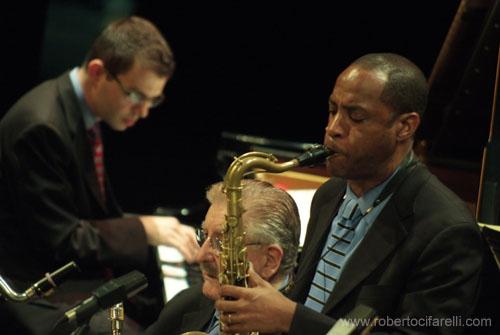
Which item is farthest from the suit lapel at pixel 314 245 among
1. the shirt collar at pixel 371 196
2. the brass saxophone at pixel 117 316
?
the brass saxophone at pixel 117 316

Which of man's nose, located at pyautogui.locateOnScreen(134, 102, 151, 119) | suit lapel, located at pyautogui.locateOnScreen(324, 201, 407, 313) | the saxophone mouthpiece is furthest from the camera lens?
man's nose, located at pyautogui.locateOnScreen(134, 102, 151, 119)

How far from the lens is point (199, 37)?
20.9 ft

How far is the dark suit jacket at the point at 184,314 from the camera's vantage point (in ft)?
8.63

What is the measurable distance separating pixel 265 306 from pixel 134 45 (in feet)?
6.73

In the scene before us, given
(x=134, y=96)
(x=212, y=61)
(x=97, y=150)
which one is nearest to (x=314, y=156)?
(x=134, y=96)

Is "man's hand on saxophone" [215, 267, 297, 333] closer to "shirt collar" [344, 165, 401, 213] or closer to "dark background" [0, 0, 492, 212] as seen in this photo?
"shirt collar" [344, 165, 401, 213]

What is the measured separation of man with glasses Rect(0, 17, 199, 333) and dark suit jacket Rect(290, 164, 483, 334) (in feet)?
4.57

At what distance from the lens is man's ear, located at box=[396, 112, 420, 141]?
2.47m

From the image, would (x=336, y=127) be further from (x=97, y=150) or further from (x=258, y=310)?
(x=97, y=150)

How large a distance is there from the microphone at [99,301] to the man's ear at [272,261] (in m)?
0.55

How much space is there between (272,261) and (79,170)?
163cm

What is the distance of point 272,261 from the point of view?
7.96 ft

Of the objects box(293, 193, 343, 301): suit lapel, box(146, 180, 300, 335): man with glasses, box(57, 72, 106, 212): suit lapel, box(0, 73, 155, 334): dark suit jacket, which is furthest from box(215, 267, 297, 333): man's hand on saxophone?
box(57, 72, 106, 212): suit lapel

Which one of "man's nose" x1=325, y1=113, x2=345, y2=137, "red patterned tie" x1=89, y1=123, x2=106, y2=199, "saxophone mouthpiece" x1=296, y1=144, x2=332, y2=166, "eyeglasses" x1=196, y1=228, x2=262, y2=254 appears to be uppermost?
"man's nose" x1=325, y1=113, x2=345, y2=137
